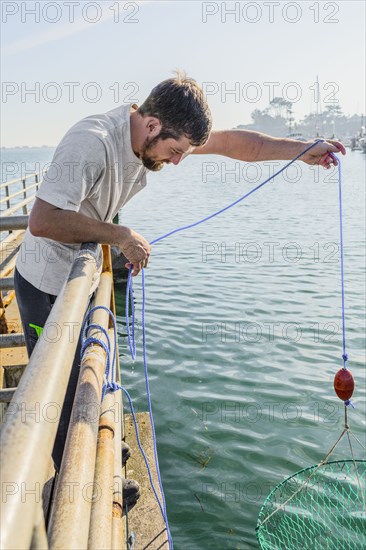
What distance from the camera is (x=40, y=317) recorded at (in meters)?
2.75

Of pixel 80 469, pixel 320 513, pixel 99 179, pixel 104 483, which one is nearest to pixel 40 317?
pixel 99 179

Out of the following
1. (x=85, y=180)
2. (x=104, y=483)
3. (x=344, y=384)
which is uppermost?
(x=85, y=180)

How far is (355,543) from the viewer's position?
4.25m

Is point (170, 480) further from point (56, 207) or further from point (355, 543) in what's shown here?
point (56, 207)

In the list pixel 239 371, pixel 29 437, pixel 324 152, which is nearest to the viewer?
pixel 29 437

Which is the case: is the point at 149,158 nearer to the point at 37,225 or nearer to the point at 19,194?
the point at 37,225

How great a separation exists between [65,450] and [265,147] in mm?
2606

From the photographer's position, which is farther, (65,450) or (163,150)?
(163,150)

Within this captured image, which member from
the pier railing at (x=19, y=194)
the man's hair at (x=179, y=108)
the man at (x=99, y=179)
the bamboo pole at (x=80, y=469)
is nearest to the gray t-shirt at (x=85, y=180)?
the man at (x=99, y=179)

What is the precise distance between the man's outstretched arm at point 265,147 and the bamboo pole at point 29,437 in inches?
91.4

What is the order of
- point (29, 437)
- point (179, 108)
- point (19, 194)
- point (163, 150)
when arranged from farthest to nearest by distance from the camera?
1. point (19, 194)
2. point (163, 150)
3. point (179, 108)
4. point (29, 437)

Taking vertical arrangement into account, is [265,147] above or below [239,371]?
above

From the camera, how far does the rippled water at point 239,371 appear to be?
16.3ft

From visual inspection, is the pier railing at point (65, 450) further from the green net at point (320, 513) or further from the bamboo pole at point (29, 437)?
the green net at point (320, 513)
